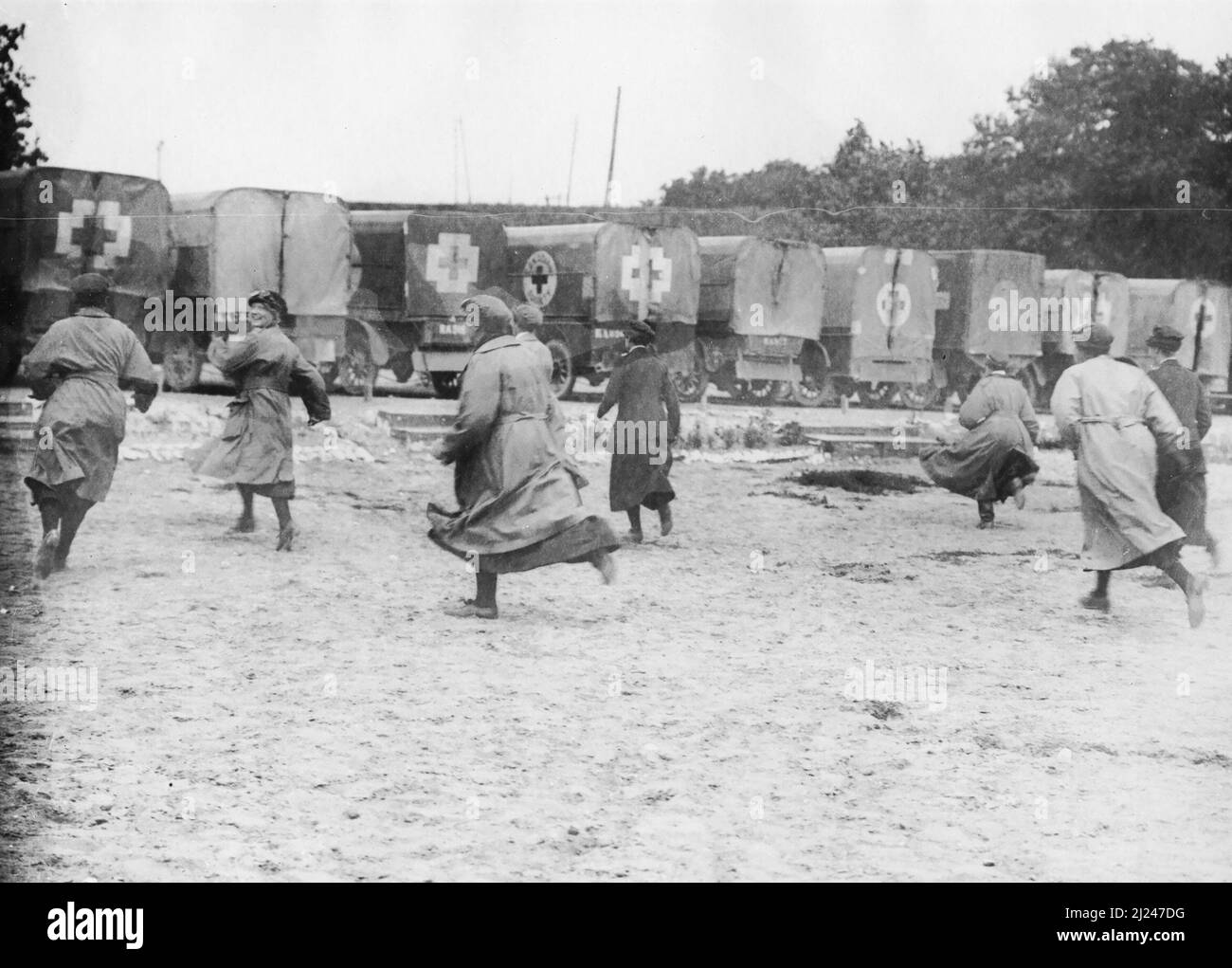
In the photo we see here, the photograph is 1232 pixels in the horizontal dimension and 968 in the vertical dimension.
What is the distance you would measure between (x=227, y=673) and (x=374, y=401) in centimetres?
1108

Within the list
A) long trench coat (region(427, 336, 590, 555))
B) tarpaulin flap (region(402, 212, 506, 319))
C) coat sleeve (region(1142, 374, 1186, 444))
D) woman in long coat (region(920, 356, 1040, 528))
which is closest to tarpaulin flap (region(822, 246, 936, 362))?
tarpaulin flap (region(402, 212, 506, 319))

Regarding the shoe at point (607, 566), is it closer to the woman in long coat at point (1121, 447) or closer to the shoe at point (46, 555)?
the woman in long coat at point (1121, 447)

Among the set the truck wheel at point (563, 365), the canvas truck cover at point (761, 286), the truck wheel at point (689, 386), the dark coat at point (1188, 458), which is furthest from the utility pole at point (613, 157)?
the canvas truck cover at point (761, 286)

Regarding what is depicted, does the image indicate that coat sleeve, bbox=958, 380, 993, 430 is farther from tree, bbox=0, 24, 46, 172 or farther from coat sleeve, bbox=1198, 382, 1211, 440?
tree, bbox=0, 24, 46, 172

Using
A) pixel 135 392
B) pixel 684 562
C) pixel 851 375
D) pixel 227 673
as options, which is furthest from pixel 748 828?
pixel 851 375

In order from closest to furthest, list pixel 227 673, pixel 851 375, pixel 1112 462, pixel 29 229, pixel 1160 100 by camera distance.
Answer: pixel 227 673
pixel 1160 100
pixel 1112 462
pixel 29 229
pixel 851 375

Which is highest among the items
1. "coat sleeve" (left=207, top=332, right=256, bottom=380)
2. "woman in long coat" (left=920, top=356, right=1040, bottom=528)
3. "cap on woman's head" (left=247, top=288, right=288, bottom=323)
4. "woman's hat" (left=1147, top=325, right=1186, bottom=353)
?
"cap on woman's head" (left=247, top=288, right=288, bottom=323)

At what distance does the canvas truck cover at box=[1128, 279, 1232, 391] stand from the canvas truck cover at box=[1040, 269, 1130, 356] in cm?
27

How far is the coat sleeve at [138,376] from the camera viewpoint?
7152 mm

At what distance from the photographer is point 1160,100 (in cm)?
661

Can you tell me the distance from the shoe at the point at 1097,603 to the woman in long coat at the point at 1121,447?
447mm

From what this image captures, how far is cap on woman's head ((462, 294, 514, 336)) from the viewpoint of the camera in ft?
22.1

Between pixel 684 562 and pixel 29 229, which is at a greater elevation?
pixel 29 229
